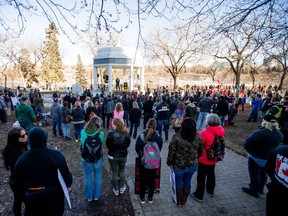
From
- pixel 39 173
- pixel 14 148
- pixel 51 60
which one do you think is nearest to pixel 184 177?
pixel 39 173

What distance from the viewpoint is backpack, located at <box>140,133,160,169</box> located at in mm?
3714

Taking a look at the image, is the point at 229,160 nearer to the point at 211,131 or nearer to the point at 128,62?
the point at 211,131

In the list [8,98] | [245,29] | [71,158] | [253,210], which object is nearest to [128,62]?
[8,98]

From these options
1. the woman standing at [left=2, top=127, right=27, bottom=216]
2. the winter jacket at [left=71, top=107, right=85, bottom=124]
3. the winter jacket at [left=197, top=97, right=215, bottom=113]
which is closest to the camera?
the woman standing at [left=2, top=127, right=27, bottom=216]

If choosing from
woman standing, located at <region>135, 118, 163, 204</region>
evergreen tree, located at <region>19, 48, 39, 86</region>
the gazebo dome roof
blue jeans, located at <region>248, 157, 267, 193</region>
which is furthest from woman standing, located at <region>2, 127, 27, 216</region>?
evergreen tree, located at <region>19, 48, 39, 86</region>

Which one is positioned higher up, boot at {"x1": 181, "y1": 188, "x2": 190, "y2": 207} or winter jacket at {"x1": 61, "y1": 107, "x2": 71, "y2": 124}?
winter jacket at {"x1": 61, "y1": 107, "x2": 71, "y2": 124}

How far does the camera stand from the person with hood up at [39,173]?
2408 millimetres

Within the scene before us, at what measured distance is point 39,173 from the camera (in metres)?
2.42

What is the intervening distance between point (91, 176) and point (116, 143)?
→ 889 millimetres

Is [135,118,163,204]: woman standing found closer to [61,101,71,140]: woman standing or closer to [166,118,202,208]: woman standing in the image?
[166,118,202,208]: woman standing

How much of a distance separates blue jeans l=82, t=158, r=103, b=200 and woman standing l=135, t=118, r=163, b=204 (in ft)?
2.84

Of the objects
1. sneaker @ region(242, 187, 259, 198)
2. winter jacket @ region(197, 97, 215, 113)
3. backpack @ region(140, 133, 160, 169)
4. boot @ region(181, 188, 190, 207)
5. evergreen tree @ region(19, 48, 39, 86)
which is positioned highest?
evergreen tree @ region(19, 48, 39, 86)

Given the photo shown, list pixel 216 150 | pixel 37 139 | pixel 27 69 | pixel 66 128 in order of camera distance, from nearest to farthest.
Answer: pixel 37 139 < pixel 216 150 < pixel 66 128 < pixel 27 69

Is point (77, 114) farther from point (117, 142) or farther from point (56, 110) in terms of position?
point (117, 142)
